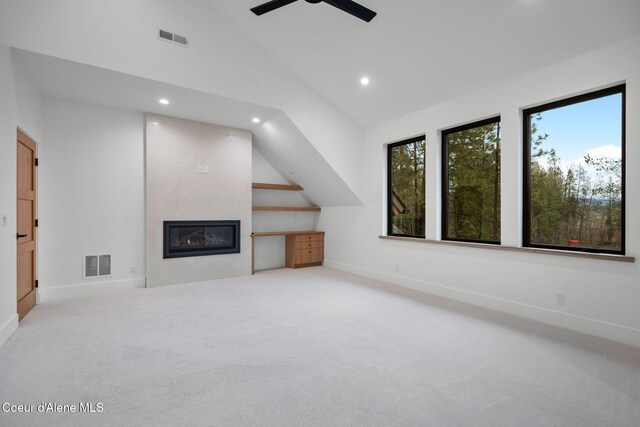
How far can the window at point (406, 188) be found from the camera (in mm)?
5180

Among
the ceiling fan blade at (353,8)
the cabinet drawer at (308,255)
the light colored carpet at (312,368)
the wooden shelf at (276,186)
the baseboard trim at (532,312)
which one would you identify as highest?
the ceiling fan blade at (353,8)

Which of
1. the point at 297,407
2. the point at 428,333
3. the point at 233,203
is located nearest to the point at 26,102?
the point at 233,203

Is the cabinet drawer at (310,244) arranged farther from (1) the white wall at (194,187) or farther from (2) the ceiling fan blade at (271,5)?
(2) the ceiling fan blade at (271,5)

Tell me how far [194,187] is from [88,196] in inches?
58.7

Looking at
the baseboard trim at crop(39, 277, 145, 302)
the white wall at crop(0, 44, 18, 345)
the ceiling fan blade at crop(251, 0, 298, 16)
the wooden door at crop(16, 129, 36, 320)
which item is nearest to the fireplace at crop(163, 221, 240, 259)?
the baseboard trim at crop(39, 277, 145, 302)

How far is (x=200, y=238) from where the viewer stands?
5.67m

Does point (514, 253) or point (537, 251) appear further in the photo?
point (514, 253)

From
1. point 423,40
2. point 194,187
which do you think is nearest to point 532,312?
point 423,40

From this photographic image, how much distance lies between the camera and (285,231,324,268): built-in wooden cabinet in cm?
685

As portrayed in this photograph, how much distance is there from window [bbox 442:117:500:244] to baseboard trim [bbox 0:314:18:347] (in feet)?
16.7

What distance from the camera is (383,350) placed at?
280 cm

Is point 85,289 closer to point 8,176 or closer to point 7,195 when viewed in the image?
point 7,195

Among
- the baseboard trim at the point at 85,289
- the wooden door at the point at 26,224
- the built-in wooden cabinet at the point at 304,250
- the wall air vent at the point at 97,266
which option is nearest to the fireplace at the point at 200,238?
the baseboard trim at the point at 85,289

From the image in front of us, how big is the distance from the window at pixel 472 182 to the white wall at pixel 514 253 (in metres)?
0.17
